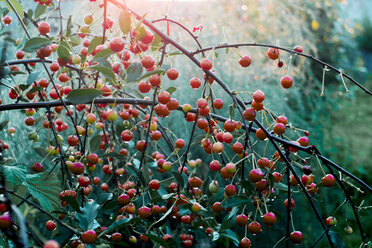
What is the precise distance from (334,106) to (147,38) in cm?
246

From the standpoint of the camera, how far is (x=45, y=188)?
0.75 metres

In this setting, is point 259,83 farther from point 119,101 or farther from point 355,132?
point 355,132

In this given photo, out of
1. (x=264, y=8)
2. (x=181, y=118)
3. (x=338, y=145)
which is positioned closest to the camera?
(x=181, y=118)

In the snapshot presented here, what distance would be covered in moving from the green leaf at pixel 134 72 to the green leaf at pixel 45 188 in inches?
11.6

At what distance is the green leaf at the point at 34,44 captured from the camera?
0.64m

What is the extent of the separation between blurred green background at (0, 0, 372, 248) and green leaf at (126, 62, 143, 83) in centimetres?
14

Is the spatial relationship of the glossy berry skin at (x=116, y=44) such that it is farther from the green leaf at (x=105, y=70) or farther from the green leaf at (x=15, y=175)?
the green leaf at (x=15, y=175)

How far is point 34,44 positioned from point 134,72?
0.19 meters

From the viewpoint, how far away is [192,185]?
81 cm

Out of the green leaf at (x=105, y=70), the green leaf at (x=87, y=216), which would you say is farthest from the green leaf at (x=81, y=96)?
the green leaf at (x=87, y=216)

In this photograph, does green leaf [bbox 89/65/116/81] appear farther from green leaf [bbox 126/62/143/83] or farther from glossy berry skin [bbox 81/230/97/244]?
glossy berry skin [bbox 81/230/97/244]

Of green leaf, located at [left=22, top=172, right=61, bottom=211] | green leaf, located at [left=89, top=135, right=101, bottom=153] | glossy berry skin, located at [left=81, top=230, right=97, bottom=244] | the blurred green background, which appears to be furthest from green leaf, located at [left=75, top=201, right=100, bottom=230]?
the blurred green background

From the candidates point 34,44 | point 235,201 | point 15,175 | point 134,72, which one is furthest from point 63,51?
point 235,201

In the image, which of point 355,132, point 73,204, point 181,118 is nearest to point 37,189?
point 73,204
